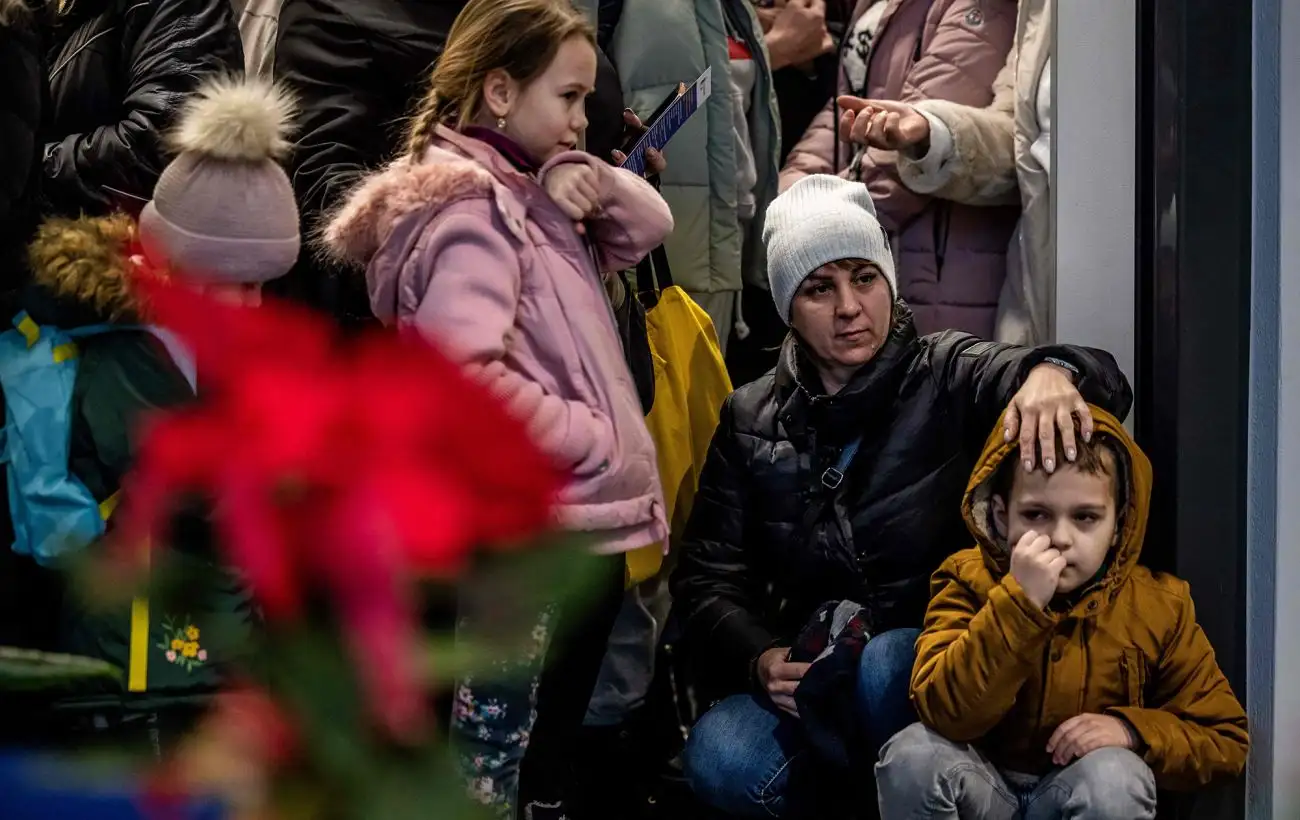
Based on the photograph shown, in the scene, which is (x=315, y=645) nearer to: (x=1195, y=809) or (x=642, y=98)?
(x=1195, y=809)

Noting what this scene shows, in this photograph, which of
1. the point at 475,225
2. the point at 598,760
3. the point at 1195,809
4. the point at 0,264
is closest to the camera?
the point at 0,264

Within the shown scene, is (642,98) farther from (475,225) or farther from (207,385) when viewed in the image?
(207,385)

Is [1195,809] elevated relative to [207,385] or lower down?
lower down

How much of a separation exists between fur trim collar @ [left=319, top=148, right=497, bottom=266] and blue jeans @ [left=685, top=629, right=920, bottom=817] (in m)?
0.79

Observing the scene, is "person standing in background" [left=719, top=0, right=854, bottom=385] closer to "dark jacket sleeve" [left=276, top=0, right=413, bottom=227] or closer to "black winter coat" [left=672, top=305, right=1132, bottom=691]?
"black winter coat" [left=672, top=305, right=1132, bottom=691]

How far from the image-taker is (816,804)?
2104 mm

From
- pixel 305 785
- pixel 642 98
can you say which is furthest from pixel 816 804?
pixel 305 785

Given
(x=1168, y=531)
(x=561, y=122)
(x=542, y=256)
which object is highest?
(x=561, y=122)

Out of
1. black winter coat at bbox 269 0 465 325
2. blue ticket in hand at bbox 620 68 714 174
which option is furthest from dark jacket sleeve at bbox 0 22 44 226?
blue ticket in hand at bbox 620 68 714 174

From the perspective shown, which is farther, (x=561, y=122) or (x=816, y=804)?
(x=816, y=804)

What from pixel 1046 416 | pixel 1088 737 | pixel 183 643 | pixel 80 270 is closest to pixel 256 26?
pixel 80 270

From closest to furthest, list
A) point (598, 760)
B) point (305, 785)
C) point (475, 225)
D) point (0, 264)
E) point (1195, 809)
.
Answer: point (305, 785) < point (0, 264) < point (475, 225) < point (1195, 809) < point (598, 760)

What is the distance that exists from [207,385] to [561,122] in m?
1.18

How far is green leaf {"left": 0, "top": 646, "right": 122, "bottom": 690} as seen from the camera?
0.72 meters
